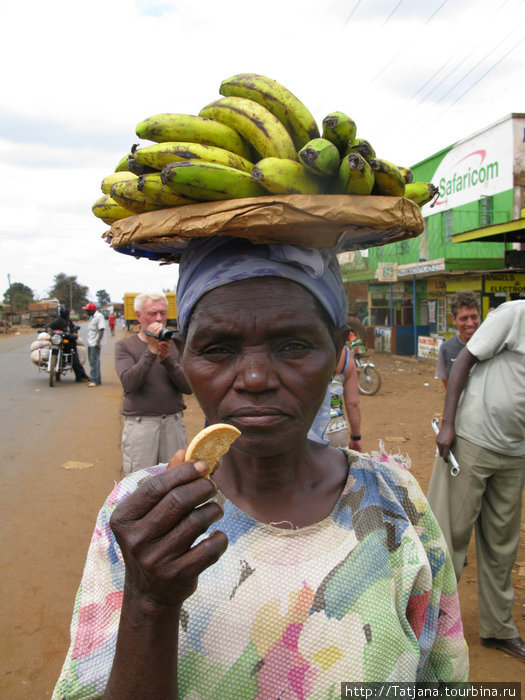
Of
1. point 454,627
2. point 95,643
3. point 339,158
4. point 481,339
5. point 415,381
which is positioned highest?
point 339,158

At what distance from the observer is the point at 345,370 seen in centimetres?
507

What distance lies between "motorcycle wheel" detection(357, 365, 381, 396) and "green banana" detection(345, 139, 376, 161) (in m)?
11.3

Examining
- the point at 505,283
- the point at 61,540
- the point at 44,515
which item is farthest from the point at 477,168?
the point at 61,540

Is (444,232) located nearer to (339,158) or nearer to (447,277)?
(447,277)

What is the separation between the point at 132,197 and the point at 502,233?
28.6 feet

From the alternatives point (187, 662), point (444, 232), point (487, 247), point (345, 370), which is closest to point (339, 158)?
point (187, 662)

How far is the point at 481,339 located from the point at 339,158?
259 cm

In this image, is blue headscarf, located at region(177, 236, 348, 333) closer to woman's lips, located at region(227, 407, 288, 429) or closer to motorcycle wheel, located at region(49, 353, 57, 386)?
woman's lips, located at region(227, 407, 288, 429)

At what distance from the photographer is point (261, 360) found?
49.9 inches

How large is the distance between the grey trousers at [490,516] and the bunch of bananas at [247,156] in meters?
2.61

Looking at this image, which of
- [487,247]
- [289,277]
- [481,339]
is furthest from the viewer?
[487,247]

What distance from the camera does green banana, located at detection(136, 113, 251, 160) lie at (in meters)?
A: 1.30

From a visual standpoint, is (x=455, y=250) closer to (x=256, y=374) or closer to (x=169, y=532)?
(x=256, y=374)

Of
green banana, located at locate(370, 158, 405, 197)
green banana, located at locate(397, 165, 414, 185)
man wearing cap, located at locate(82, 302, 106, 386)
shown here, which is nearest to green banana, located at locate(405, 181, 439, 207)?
green banana, located at locate(397, 165, 414, 185)
